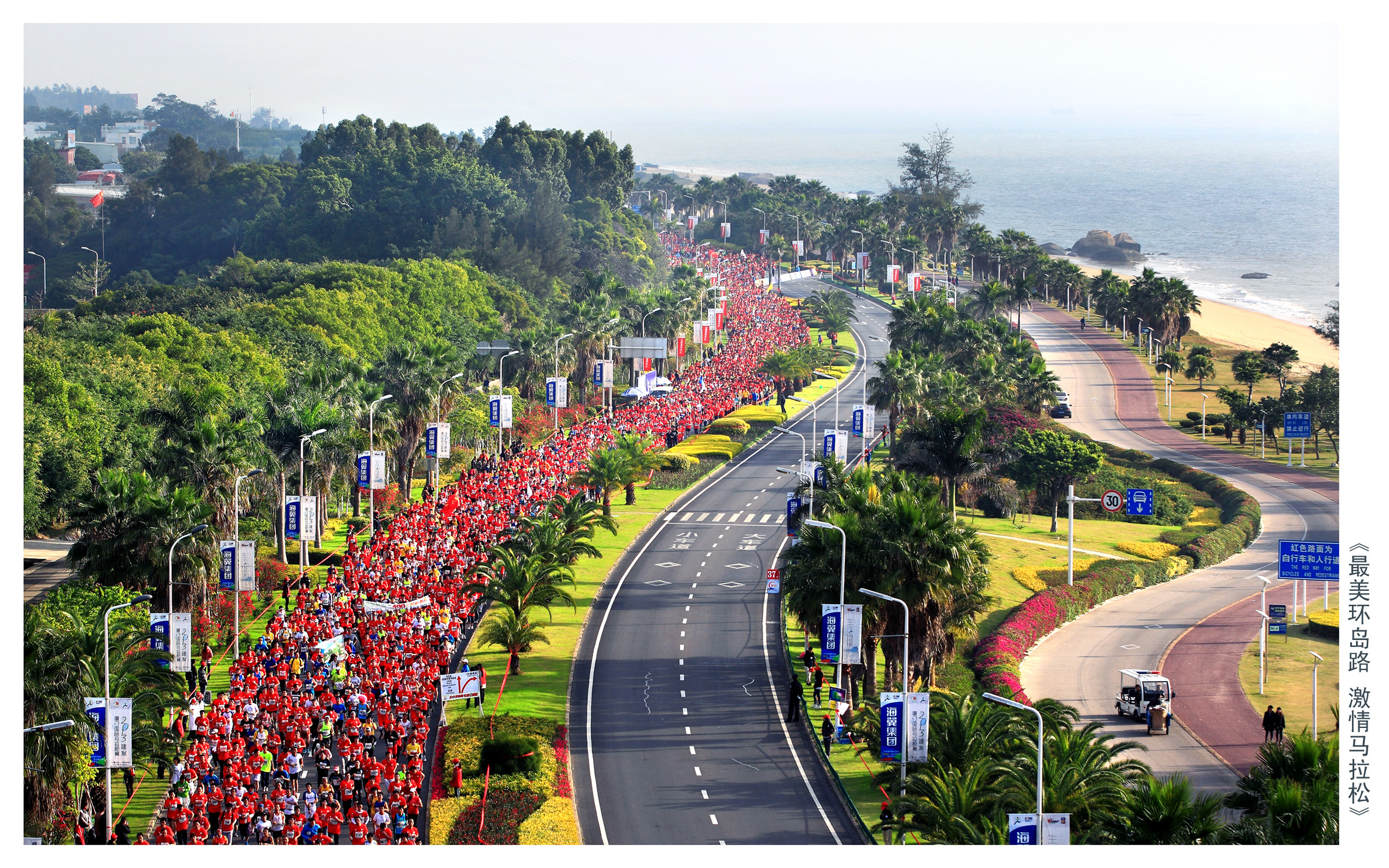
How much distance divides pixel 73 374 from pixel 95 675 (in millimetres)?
31403

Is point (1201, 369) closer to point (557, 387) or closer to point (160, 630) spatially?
point (557, 387)

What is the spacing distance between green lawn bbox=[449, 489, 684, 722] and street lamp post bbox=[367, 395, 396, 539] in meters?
8.96

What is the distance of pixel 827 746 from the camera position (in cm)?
4078

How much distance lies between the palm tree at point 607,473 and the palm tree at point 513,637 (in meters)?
Result: 19.9

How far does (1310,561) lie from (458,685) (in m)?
27.8

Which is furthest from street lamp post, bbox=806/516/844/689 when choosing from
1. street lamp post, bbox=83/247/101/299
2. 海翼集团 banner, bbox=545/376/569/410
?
street lamp post, bbox=83/247/101/299

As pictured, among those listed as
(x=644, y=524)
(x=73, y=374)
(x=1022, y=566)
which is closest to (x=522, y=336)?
(x=644, y=524)

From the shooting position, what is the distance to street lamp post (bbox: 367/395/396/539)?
187ft

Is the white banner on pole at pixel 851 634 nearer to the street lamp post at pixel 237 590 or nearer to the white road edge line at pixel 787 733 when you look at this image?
the white road edge line at pixel 787 733

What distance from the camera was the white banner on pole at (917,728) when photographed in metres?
33.9

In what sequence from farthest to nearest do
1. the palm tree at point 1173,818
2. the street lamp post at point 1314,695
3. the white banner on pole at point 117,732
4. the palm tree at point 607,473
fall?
the palm tree at point 607,473
the street lamp post at point 1314,695
the white banner on pole at point 117,732
the palm tree at point 1173,818

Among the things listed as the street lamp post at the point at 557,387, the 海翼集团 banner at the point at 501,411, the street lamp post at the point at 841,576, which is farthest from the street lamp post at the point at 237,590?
the street lamp post at the point at 557,387

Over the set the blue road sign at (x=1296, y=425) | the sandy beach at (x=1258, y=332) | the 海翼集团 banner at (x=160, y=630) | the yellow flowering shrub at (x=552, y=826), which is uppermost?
the sandy beach at (x=1258, y=332)

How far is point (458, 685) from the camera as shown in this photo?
135 ft
